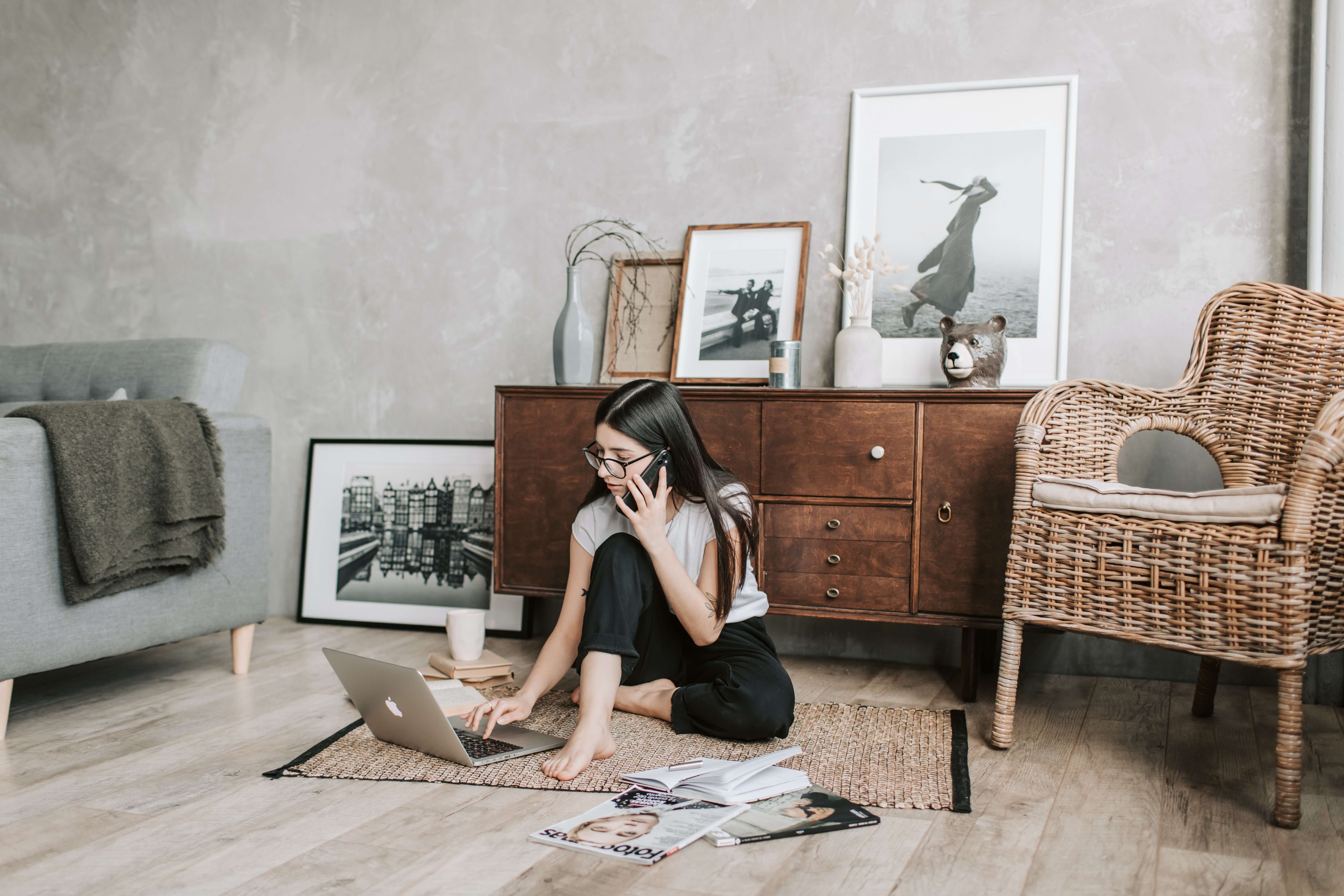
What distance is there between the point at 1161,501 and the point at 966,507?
0.55m

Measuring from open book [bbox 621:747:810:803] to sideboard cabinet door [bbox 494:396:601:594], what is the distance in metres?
0.99

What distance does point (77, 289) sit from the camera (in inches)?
137

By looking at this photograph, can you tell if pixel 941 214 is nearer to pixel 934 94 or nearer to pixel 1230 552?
pixel 934 94

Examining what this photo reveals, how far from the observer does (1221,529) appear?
5.29ft

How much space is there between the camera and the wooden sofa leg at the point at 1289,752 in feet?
4.87

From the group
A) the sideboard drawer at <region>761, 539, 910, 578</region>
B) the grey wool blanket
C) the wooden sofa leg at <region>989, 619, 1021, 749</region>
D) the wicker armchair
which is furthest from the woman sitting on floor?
the grey wool blanket

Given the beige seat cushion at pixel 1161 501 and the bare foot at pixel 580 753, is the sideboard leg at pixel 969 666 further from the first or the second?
the bare foot at pixel 580 753

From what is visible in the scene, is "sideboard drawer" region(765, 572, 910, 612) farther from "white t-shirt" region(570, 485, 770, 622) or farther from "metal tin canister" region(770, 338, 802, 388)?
"metal tin canister" region(770, 338, 802, 388)

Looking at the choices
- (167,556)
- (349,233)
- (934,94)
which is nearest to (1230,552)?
(934,94)

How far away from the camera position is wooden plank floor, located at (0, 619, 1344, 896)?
128 cm

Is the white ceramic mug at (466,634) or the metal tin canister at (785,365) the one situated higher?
the metal tin canister at (785,365)

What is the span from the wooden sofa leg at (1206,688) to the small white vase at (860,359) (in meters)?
0.93

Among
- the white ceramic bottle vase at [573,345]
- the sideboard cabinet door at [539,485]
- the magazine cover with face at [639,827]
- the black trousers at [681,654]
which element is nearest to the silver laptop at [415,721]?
the black trousers at [681,654]

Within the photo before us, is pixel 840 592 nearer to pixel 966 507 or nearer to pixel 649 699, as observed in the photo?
pixel 966 507
